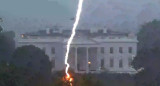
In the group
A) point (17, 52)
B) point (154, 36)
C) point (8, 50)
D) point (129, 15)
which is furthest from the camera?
point (129, 15)

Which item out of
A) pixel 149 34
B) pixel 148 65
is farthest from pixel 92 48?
pixel 148 65

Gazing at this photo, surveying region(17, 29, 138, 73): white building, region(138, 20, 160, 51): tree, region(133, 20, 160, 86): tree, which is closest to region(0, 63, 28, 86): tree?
region(133, 20, 160, 86): tree

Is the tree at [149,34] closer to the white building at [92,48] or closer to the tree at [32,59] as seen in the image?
the white building at [92,48]

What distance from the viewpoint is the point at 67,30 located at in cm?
5884

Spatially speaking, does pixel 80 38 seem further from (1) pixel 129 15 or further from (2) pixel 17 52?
(1) pixel 129 15

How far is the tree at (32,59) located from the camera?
1467 inches

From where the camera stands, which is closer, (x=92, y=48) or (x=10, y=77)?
Answer: (x=10, y=77)

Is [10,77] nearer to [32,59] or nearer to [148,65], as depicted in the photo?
[148,65]

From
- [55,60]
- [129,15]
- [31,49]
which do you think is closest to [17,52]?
[31,49]

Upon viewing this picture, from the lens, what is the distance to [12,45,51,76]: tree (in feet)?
122

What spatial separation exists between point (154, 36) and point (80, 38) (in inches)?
215

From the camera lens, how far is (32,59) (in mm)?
39188

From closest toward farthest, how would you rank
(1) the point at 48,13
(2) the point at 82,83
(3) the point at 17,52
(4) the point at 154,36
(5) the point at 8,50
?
(2) the point at 82,83, (3) the point at 17,52, (5) the point at 8,50, (4) the point at 154,36, (1) the point at 48,13

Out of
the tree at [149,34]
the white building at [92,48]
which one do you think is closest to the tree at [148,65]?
the white building at [92,48]
